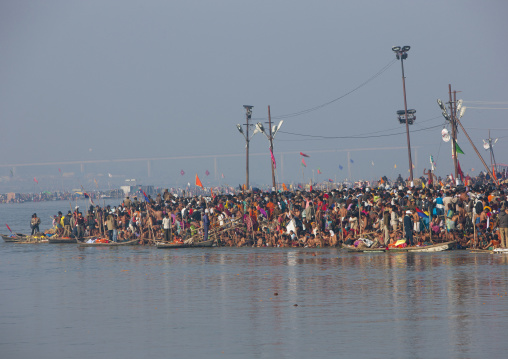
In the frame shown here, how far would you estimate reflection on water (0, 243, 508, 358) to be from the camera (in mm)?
15352

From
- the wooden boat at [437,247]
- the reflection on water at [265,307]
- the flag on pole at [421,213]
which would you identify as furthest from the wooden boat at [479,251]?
the flag on pole at [421,213]

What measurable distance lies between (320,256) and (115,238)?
15278mm

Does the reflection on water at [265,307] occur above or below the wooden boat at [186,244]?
below

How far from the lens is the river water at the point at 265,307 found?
15305 mm

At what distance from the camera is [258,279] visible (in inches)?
1033

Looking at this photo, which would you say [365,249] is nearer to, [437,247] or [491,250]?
[437,247]

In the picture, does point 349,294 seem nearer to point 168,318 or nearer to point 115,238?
point 168,318

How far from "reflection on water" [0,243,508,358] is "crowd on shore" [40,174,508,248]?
3.24 ft

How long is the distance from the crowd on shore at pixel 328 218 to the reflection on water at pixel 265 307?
989 millimetres

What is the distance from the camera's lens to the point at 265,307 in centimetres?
2022

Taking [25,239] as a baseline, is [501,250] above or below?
below

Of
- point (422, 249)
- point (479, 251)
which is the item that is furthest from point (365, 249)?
point (479, 251)

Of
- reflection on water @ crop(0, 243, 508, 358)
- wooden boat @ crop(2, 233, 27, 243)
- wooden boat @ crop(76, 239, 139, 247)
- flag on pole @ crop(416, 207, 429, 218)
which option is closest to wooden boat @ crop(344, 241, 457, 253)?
reflection on water @ crop(0, 243, 508, 358)

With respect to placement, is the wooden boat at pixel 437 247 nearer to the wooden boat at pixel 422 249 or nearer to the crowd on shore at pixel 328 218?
the wooden boat at pixel 422 249
